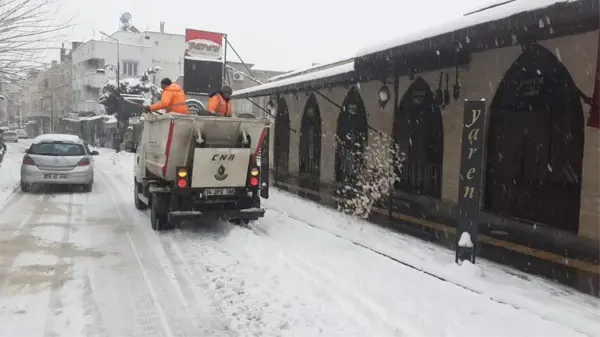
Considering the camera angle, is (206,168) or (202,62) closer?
(206,168)

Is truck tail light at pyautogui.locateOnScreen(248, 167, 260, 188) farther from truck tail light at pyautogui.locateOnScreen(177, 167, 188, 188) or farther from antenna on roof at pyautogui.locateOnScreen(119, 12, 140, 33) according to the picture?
antenna on roof at pyautogui.locateOnScreen(119, 12, 140, 33)

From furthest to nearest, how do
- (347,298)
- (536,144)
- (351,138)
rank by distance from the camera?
(351,138) < (536,144) < (347,298)

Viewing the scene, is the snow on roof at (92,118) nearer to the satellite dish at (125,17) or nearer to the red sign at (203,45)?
the satellite dish at (125,17)

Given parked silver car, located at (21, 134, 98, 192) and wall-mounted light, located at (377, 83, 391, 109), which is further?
parked silver car, located at (21, 134, 98, 192)

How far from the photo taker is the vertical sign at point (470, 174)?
6.40 meters

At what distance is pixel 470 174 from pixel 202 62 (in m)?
19.4

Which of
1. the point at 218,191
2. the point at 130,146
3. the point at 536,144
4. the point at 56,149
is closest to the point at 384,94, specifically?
the point at 536,144

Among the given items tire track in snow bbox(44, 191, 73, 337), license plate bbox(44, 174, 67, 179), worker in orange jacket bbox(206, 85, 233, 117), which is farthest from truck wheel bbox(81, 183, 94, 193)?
worker in orange jacket bbox(206, 85, 233, 117)

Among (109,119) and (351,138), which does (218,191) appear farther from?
(109,119)

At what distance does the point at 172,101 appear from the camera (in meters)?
9.17

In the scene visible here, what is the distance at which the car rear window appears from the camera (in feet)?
44.6

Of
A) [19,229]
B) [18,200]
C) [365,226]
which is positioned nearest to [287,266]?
[365,226]

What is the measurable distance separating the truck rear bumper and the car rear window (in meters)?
7.13

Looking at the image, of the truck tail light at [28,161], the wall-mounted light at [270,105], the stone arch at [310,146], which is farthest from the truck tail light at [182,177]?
the wall-mounted light at [270,105]
